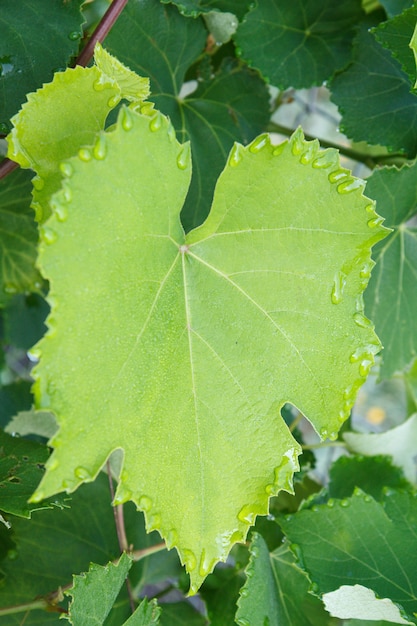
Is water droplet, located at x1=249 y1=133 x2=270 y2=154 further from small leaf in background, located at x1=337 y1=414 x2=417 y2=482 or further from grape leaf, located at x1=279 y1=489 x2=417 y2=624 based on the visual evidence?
small leaf in background, located at x1=337 y1=414 x2=417 y2=482

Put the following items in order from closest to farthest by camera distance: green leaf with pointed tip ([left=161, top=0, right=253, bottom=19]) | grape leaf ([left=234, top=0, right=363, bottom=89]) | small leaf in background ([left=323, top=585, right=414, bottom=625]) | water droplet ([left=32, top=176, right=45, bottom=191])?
water droplet ([left=32, top=176, right=45, bottom=191])
small leaf in background ([left=323, top=585, right=414, bottom=625])
green leaf with pointed tip ([left=161, top=0, right=253, bottom=19])
grape leaf ([left=234, top=0, right=363, bottom=89])

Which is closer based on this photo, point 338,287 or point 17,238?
point 338,287

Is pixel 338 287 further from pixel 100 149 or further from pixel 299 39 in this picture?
pixel 299 39

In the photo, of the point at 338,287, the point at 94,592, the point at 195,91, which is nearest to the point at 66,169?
the point at 338,287

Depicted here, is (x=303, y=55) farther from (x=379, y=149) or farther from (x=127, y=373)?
(x=127, y=373)

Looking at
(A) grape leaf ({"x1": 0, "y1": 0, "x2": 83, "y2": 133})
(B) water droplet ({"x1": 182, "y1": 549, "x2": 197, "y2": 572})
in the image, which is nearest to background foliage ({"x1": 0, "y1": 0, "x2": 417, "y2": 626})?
(A) grape leaf ({"x1": 0, "y1": 0, "x2": 83, "y2": 133})

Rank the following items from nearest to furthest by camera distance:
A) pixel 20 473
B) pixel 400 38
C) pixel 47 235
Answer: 1. pixel 47 235
2. pixel 20 473
3. pixel 400 38

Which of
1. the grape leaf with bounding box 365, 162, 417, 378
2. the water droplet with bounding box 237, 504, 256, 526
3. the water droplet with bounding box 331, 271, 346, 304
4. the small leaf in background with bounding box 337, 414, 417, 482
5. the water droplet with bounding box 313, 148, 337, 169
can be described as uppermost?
the water droplet with bounding box 313, 148, 337, 169
